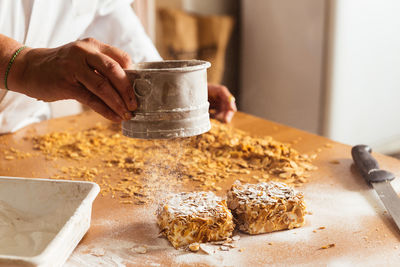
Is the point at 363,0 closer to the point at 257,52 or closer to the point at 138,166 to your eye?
the point at 257,52

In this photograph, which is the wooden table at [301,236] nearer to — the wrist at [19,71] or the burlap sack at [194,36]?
the wrist at [19,71]

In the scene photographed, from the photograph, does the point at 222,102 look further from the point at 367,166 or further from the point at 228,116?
the point at 367,166

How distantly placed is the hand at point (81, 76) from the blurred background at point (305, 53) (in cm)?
182

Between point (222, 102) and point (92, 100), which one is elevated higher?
point (92, 100)

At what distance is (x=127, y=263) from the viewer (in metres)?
0.84

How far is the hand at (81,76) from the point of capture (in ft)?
3.07

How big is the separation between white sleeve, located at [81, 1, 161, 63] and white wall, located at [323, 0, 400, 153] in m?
1.27

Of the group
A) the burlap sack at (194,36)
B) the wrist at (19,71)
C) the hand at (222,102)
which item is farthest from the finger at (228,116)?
the burlap sack at (194,36)

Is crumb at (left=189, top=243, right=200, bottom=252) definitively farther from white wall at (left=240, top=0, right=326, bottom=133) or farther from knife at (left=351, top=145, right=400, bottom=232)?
white wall at (left=240, top=0, right=326, bottom=133)

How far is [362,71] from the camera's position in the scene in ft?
8.82

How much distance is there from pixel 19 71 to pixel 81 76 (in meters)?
0.18

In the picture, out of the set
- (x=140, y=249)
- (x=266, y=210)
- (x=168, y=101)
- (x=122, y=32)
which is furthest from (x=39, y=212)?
(x=122, y=32)

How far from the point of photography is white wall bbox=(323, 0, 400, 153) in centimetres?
257

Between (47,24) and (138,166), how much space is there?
58cm
